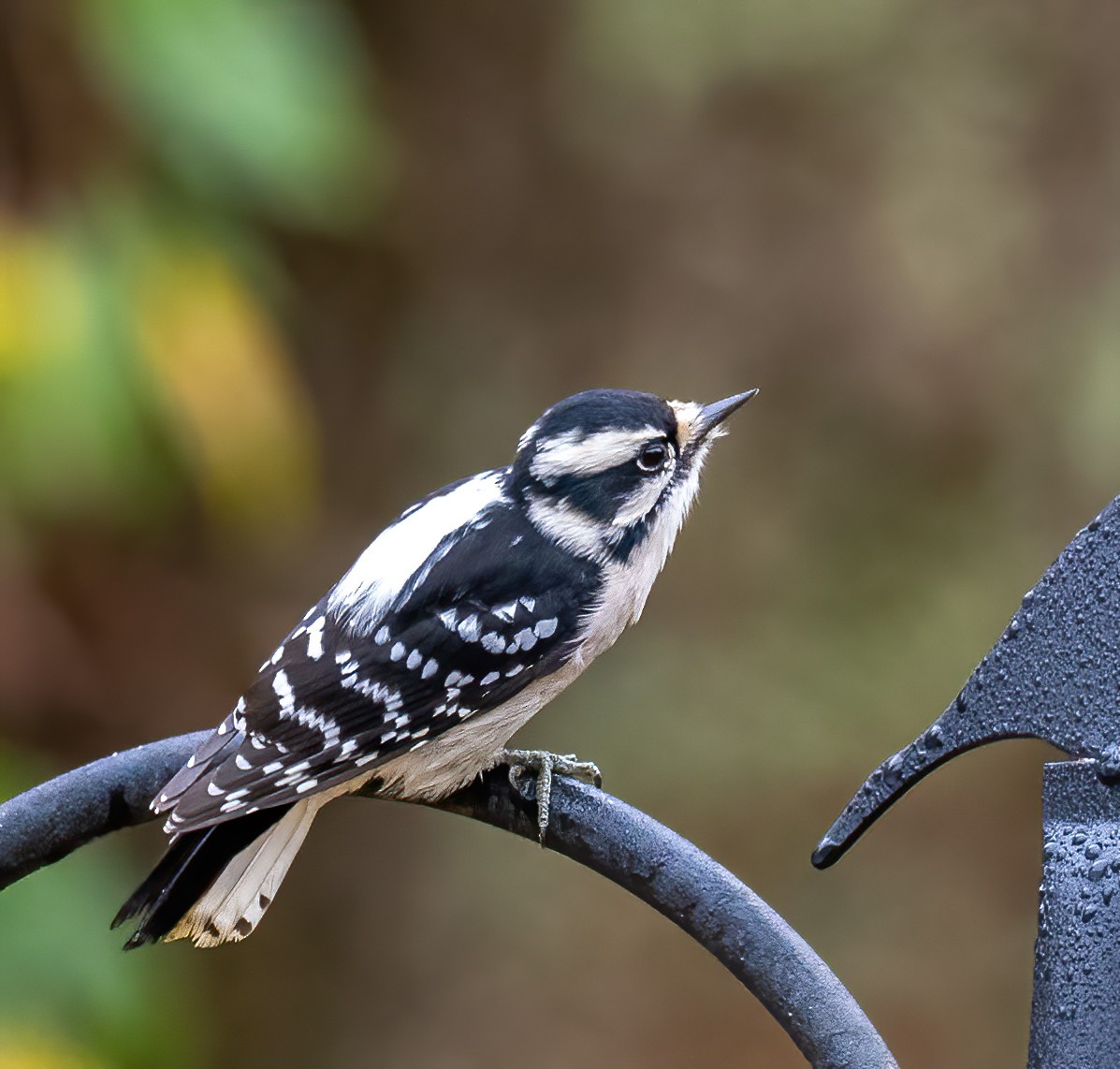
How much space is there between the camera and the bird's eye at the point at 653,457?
1.95 metres

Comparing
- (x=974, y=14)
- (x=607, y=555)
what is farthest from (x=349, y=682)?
(x=974, y=14)

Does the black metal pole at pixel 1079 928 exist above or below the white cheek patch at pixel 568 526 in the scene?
below

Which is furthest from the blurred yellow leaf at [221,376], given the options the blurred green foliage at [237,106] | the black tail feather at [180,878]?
the black tail feather at [180,878]

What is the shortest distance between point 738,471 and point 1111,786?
117 inches

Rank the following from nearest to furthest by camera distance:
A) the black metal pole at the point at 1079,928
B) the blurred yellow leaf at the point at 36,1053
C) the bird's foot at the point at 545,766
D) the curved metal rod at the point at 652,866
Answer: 1. the black metal pole at the point at 1079,928
2. the curved metal rod at the point at 652,866
3. the bird's foot at the point at 545,766
4. the blurred yellow leaf at the point at 36,1053

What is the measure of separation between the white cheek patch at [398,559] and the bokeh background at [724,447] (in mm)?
1656

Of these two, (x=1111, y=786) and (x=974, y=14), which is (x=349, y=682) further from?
(x=974, y=14)

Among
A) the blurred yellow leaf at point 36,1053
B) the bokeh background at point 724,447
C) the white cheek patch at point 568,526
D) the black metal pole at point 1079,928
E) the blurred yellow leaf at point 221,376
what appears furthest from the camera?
the bokeh background at point 724,447

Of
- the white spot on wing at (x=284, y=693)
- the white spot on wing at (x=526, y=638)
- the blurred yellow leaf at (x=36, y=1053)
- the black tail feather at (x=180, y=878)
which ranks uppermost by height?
the white spot on wing at (x=284, y=693)

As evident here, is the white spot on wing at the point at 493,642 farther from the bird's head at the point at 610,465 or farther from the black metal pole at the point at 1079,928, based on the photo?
the black metal pole at the point at 1079,928

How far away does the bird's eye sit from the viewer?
1.95 m

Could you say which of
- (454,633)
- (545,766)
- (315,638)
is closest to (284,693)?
(315,638)

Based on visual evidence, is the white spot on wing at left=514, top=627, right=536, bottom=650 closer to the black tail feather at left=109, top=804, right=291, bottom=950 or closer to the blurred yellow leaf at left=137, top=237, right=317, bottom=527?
the black tail feather at left=109, top=804, right=291, bottom=950

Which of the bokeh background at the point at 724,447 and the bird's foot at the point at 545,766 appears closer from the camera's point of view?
the bird's foot at the point at 545,766
